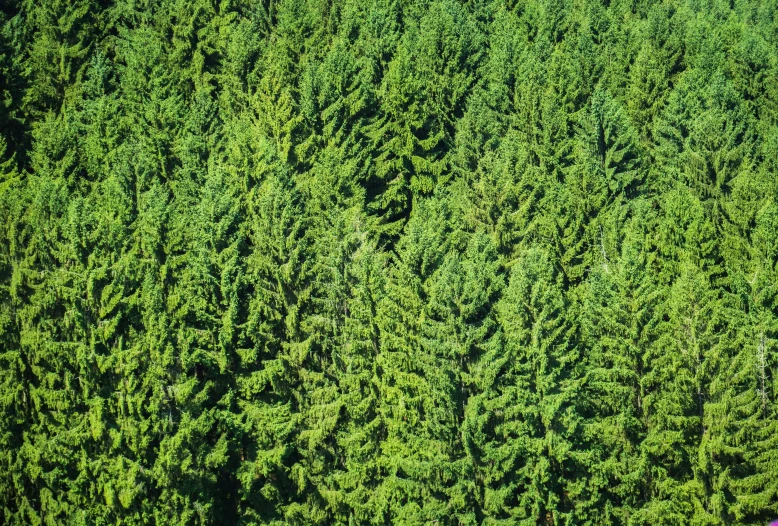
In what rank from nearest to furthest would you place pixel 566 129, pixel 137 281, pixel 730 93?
pixel 137 281, pixel 566 129, pixel 730 93

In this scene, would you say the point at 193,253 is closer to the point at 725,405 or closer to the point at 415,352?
the point at 415,352

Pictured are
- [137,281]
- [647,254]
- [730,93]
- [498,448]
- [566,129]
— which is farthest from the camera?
[730,93]

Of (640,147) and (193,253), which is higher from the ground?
(640,147)

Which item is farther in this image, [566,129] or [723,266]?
[566,129]

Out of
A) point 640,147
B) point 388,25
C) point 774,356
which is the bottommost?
point 774,356

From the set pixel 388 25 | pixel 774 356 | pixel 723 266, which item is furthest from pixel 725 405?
pixel 388 25

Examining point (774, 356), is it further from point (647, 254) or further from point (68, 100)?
point (68, 100)
